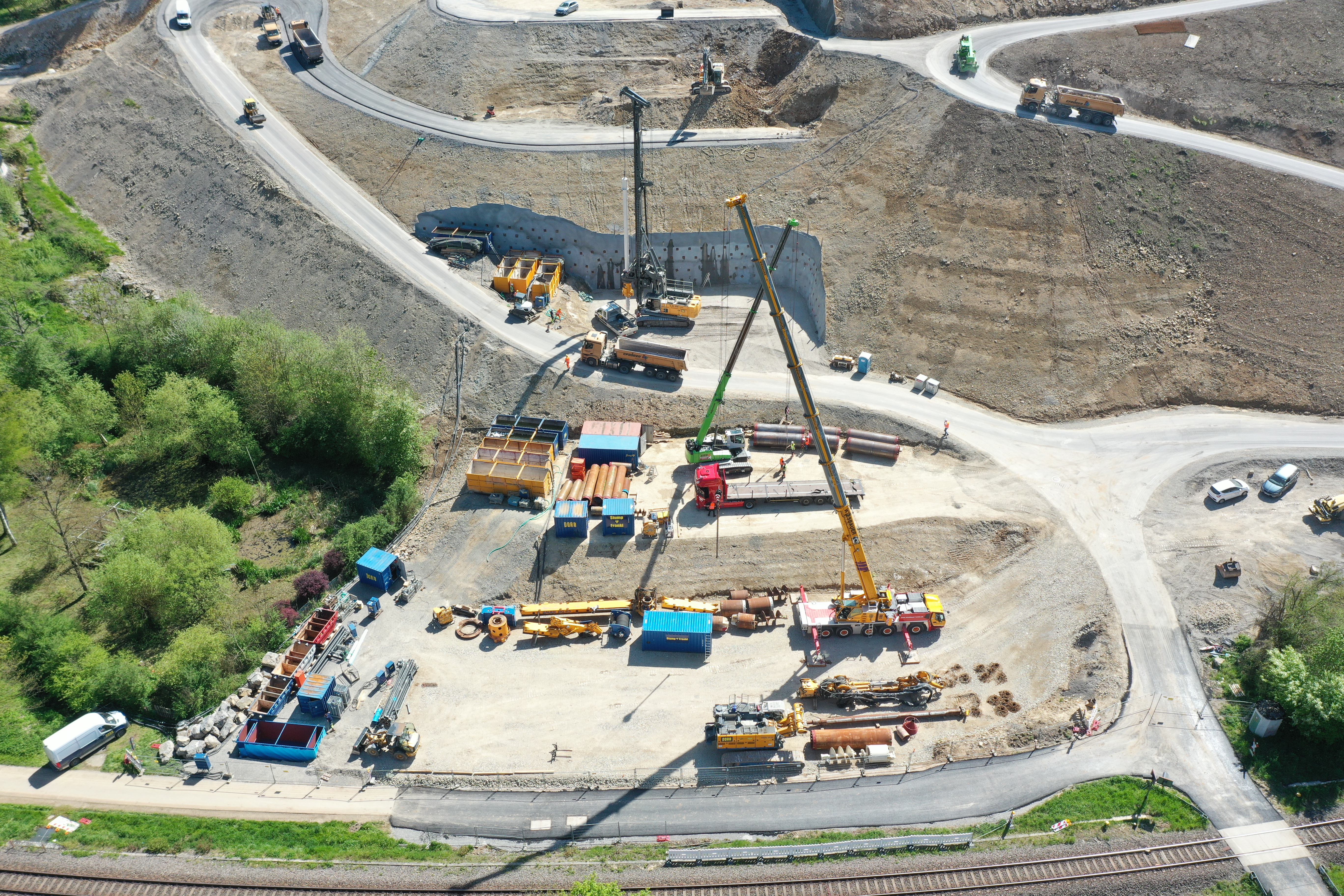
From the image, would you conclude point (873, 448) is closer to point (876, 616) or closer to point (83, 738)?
point (876, 616)

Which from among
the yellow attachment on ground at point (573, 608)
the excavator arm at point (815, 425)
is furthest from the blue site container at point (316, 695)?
the excavator arm at point (815, 425)

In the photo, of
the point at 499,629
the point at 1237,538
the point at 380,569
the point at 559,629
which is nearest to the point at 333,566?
the point at 380,569

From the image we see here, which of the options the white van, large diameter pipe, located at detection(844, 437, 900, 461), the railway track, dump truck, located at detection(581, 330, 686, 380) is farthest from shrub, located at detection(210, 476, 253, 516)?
large diameter pipe, located at detection(844, 437, 900, 461)

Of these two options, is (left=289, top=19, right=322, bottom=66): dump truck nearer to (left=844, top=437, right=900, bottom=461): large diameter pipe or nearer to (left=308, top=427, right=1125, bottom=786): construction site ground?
(left=308, top=427, right=1125, bottom=786): construction site ground

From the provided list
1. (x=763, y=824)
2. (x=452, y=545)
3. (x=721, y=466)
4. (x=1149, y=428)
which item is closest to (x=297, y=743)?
(x=452, y=545)

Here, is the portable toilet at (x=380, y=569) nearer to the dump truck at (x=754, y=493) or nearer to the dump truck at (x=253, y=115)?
the dump truck at (x=754, y=493)

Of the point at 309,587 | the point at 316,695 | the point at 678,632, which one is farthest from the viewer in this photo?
the point at 309,587
